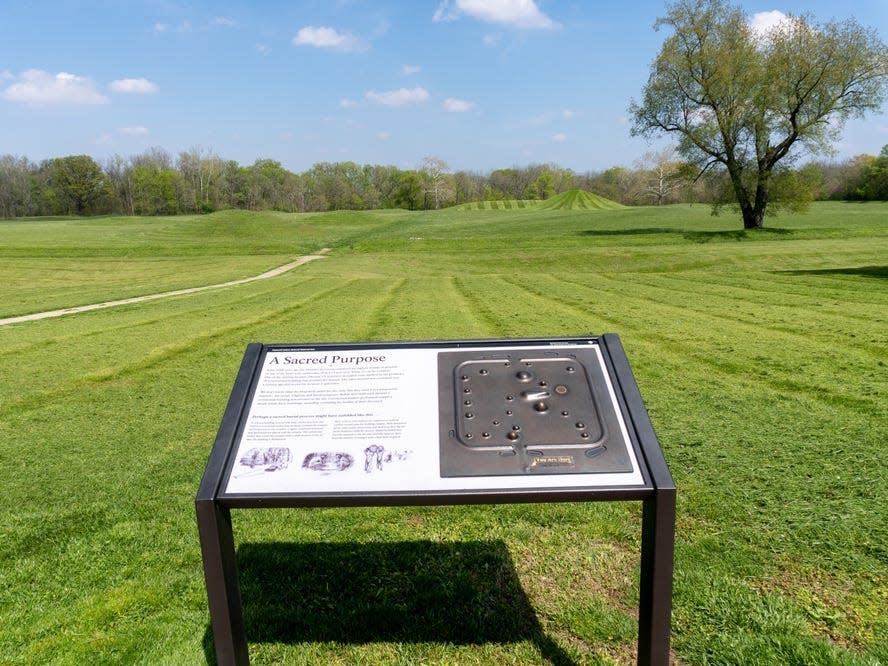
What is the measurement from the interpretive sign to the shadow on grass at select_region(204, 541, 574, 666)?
2.04 ft

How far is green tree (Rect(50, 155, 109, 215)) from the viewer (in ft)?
310

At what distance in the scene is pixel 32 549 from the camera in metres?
4.15

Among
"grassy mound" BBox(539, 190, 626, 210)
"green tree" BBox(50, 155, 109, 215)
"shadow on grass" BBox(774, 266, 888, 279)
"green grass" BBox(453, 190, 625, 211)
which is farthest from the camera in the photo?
"green tree" BBox(50, 155, 109, 215)

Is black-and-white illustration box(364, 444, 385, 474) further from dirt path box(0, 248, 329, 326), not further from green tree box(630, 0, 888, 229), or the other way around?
green tree box(630, 0, 888, 229)

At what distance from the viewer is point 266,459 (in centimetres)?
274

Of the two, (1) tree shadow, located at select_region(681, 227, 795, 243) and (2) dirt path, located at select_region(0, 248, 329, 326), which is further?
(1) tree shadow, located at select_region(681, 227, 795, 243)

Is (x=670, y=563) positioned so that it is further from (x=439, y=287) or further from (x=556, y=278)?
(x=556, y=278)

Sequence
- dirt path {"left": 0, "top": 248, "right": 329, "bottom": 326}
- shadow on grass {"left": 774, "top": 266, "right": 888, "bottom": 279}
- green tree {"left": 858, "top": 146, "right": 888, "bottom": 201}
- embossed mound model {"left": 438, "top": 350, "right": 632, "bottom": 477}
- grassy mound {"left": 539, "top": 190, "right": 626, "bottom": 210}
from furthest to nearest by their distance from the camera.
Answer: grassy mound {"left": 539, "top": 190, "right": 626, "bottom": 210} < green tree {"left": 858, "top": 146, "right": 888, "bottom": 201} < shadow on grass {"left": 774, "top": 266, "right": 888, "bottom": 279} < dirt path {"left": 0, "top": 248, "right": 329, "bottom": 326} < embossed mound model {"left": 438, "top": 350, "right": 632, "bottom": 477}

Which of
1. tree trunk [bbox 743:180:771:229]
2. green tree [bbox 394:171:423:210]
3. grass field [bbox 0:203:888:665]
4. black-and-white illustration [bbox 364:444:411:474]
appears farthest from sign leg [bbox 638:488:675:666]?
green tree [bbox 394:171:423:210]

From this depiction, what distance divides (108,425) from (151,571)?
327 centimetres

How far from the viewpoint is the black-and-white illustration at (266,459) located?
2709 millimetres

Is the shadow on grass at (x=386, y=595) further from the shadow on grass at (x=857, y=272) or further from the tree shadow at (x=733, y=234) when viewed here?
the tree shadow at (x=733, y=234)

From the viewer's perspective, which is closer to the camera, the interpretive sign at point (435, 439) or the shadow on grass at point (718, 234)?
the interpretive sign at point (435, 439)

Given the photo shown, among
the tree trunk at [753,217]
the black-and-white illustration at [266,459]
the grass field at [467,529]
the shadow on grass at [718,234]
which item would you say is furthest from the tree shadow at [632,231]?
→ the black-and-white illustration at [266,459]
